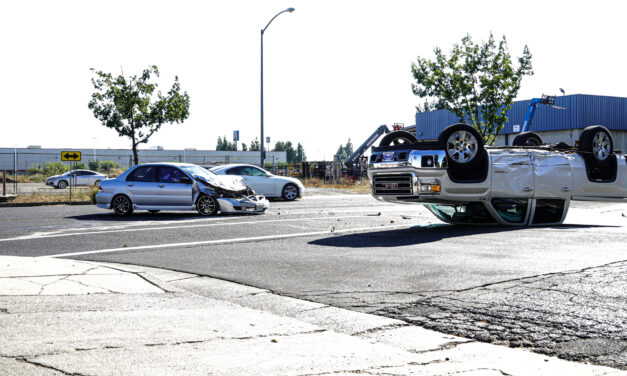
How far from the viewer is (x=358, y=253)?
29.4 feet

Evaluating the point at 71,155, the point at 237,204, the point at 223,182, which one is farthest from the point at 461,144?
the point at 71,155

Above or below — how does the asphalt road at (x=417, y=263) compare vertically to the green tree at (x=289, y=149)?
below

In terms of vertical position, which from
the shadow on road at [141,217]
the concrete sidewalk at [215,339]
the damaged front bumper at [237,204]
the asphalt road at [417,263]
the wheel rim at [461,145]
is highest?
the wheel rim at [461,145]

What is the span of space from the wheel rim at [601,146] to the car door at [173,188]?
→ 31.7 feet

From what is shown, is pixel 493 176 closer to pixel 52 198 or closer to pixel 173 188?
pixel 173 188

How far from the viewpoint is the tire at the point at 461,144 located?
11377 mm

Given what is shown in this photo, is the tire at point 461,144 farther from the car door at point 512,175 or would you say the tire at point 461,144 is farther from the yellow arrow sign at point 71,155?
the yellow arrow sign at point 71,155

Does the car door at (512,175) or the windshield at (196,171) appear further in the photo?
the windshield at (196,171)

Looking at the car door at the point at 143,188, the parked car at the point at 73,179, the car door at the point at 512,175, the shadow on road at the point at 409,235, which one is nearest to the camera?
the shadow on road at the point at 409,235

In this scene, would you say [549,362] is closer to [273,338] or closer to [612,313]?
[612,313]

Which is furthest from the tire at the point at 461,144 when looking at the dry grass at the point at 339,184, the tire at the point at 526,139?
the dry grass at the point at 339,184

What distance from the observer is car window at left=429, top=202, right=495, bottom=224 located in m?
12.4

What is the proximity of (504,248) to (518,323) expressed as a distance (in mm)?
4364

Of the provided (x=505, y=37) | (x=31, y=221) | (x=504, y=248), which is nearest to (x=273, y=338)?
(x=504, y=248)
